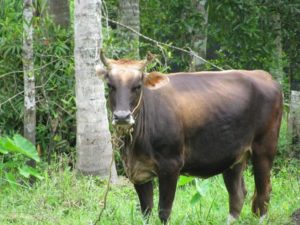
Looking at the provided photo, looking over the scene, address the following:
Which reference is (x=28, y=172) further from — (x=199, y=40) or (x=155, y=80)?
(x=199, y=40)

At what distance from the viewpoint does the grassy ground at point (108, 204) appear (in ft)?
22.2

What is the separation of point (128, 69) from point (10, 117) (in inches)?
151

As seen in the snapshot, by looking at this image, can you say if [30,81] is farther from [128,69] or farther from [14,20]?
[128,69]

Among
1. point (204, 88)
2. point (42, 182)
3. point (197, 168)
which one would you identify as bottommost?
point (42, 182)

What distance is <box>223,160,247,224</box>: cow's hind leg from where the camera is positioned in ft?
23.9

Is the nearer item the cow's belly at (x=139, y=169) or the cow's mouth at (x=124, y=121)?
the cow's mouth at (x=124, y=121)

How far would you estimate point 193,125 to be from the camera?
6699 mm

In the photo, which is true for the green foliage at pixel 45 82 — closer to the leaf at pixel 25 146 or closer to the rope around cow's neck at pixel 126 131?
the leaf at pixel 25 146

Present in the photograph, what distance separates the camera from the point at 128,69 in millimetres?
6164

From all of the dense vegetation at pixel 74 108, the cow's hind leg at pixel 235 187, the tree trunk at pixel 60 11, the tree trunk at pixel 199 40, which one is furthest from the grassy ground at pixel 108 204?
the tree trunk at pixel 199 40

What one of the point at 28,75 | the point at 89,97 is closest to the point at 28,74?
the point at 28,75

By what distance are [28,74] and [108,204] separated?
5.96 feet

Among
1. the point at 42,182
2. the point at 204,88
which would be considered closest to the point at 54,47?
the point at 42,182

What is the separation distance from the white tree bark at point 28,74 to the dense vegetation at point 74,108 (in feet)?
0.72
